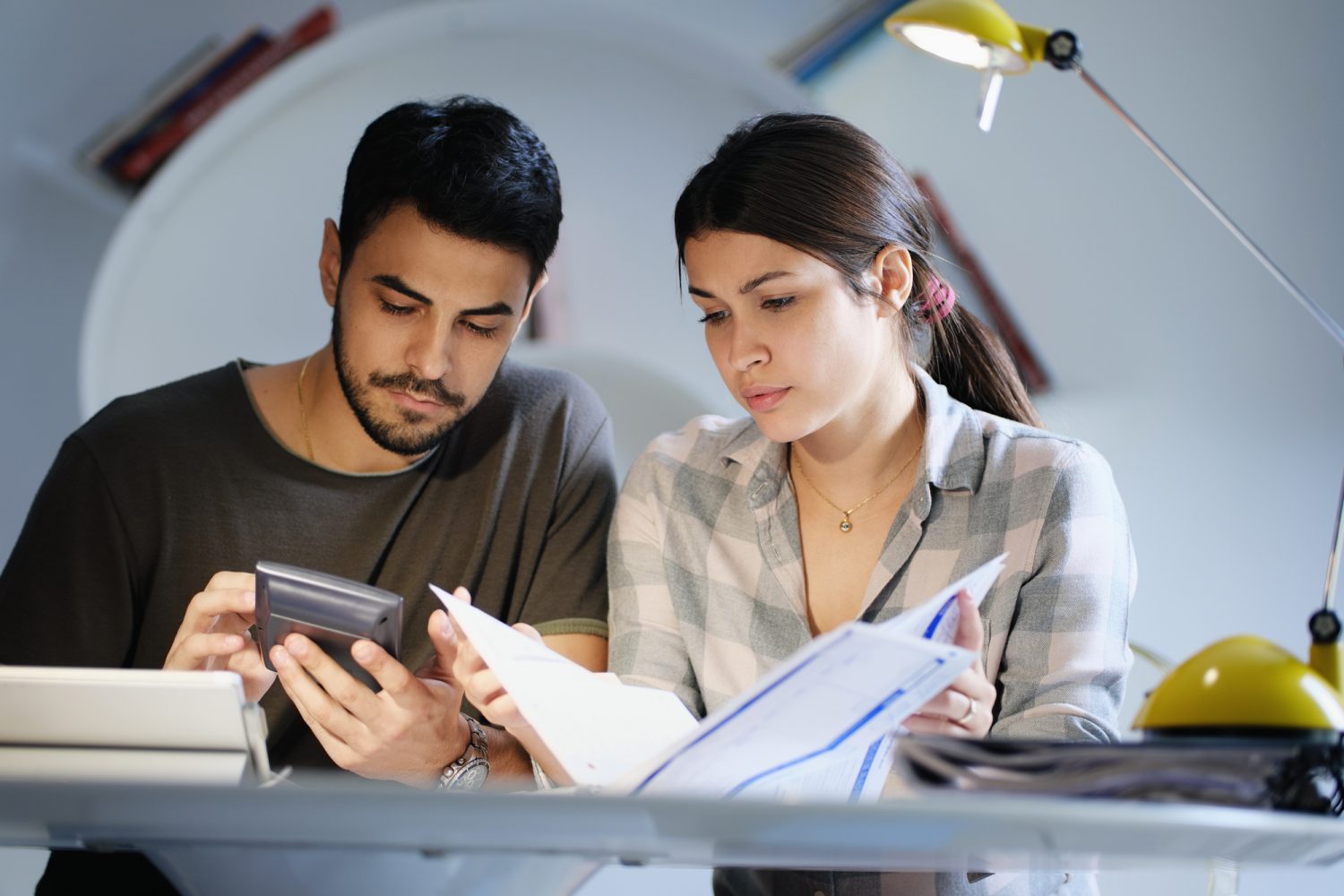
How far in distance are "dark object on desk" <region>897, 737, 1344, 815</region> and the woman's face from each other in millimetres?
654

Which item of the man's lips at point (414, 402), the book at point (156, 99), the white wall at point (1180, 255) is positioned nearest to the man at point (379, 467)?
the man's lips at point (414, 402)

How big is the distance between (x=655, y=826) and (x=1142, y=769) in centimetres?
30

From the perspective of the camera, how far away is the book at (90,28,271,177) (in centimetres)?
265

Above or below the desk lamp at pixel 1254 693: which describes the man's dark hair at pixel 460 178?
above

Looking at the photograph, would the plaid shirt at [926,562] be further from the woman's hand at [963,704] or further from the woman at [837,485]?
the woman's hand at [963,704]

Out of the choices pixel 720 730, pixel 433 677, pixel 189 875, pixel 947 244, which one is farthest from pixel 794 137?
pixel 947 244

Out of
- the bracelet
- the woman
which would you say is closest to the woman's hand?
the woman

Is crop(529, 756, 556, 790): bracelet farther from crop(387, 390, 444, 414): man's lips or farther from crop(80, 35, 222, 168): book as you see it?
crop(80, 35, 222, 168): book

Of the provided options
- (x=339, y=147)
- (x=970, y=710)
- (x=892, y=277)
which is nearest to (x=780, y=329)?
(x=892, y=277)

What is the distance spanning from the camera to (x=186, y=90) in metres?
2.66

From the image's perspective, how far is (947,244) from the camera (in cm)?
277

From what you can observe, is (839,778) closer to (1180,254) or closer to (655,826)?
(655,826)

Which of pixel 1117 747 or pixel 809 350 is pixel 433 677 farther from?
pixel 1117 747

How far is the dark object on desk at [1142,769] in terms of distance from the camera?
77cm
